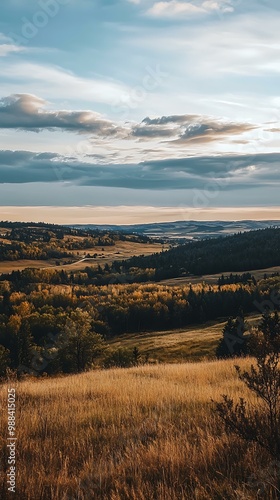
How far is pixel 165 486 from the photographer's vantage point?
18.9ft

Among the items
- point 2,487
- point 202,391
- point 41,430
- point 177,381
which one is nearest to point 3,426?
point 41,430

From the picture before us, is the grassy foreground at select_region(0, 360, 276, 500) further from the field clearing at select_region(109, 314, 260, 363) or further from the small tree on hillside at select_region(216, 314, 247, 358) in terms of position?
the field clearing at select_region(109, 314, 260, 363)

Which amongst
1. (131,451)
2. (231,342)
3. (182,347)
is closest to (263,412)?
(131,451)

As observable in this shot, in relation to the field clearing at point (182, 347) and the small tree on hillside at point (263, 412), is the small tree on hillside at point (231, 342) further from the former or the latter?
the small tree on hillside at point (263, 412)

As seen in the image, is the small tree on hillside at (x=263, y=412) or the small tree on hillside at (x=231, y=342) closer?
the small tree on hillside at (x=263, y=412)

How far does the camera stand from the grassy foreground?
19.2ft

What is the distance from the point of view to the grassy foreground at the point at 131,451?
5852 mm

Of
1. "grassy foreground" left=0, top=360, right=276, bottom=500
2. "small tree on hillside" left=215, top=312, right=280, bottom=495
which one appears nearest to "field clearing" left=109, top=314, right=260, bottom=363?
"grassy foreground" left=0, top=360, right=276, bottom=500

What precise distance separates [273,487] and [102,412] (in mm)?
5418

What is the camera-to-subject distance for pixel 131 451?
7371 millimetres

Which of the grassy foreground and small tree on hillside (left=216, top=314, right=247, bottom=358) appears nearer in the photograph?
the grassy foreground

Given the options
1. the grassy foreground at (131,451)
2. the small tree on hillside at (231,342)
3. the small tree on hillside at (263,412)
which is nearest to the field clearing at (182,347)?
the small tree on hillside at (231,342)

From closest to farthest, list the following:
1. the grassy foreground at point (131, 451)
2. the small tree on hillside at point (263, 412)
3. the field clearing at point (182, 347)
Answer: the grassy foreground at point (131, 451)
the small tree on hillside at point (263, 412)
the field clearing at point (182, 347)

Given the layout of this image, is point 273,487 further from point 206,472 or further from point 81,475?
point 81,475
